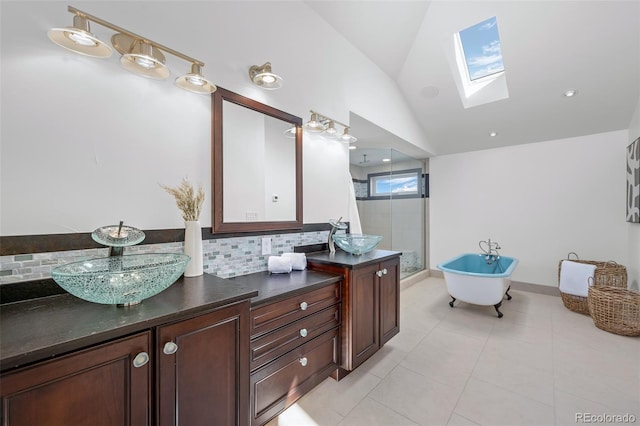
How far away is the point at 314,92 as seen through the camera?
2404mm

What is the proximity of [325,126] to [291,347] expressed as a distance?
1852 millimetres

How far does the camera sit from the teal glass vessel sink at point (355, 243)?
2.26m

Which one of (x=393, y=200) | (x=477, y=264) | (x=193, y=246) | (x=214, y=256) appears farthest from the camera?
(x=393, y=200)

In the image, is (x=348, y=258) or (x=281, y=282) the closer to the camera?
(x=281, y=282)

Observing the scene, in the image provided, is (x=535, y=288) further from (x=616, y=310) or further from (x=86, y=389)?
(x=86, y=389)

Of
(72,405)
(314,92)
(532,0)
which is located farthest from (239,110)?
(532,0)

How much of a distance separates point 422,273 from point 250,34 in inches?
182

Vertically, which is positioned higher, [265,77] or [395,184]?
[265,77]

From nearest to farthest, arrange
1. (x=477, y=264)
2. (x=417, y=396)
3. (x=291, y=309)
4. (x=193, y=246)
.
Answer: (x=193, y=246) → (x=291, y=309) → (x=417, y=396) → (x=477, y=264)

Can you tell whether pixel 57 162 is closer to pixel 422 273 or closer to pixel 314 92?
pixel 314 92

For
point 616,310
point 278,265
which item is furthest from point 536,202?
point 278,265

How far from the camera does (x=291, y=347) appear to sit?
62.6 inches

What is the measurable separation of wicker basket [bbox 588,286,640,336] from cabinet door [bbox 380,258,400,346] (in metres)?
2.29

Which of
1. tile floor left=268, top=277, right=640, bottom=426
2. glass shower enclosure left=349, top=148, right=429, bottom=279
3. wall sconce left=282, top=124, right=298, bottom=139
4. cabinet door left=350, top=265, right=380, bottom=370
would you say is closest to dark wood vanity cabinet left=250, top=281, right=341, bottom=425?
cabinet door left=350, top=265, right=380, bottom=370
